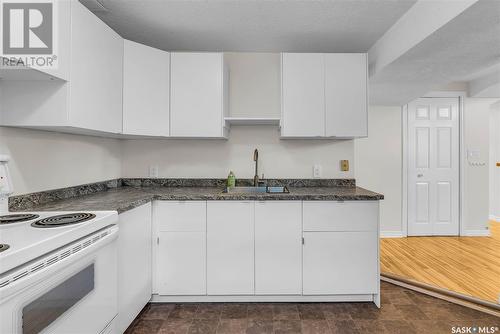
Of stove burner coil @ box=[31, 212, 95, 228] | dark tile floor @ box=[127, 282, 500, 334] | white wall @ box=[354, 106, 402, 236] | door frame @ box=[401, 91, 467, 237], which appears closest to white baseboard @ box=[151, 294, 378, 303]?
dark tile floor @ box=[127, 282, 500, 334]

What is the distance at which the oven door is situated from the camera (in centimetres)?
89

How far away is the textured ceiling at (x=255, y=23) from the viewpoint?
1.98 m

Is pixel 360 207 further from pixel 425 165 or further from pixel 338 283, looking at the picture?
pixel 425 165

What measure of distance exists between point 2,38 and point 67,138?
0.88 metres

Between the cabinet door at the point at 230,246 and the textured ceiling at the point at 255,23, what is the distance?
4.98 ft

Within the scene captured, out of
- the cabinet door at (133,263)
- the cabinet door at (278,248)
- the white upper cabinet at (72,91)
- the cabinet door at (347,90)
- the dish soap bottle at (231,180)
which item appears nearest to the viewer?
the white upper cabinet at (72,91)

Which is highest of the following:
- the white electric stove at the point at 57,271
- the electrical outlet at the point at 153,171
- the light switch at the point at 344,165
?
the light switch at the point at 344,165

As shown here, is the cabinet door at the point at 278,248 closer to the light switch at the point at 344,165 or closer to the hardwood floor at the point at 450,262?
the light switch at the point at 344,165

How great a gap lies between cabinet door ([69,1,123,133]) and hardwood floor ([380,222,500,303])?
301cm

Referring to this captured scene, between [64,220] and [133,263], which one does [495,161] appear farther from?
[64,220]

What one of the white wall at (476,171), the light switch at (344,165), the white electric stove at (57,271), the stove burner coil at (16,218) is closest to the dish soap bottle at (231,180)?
the light switch at (344,165)

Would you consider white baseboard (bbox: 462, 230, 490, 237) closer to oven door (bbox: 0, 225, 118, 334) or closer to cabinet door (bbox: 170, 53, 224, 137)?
cabinet door (bbox: 170, 53, 224, 137)

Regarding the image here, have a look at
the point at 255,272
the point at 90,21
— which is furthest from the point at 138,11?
the point at 255,272

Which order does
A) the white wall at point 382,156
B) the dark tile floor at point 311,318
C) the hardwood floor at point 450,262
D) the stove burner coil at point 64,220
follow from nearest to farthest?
the stove burner coil at point 64,220 → the dark tile floor at point 311,318 → the hardwood floor at point 450,262 → the white wall at point 382,156
